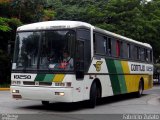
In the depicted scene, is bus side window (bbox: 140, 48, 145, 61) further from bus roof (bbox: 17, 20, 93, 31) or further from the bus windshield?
the bus windshield

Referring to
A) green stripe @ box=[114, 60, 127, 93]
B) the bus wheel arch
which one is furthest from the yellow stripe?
green stripe @ box=[114, 60, 127, 93]

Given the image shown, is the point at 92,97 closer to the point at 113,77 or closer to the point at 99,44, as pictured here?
the point at 99,44

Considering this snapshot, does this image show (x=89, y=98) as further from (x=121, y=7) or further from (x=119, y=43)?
(x=121, y=7)

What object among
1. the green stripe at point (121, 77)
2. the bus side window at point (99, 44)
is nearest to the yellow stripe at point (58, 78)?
A: the bus side window at point (99, 44)

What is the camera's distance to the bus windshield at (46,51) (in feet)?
46.9

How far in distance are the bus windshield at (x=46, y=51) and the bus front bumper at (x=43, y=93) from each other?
0.73m

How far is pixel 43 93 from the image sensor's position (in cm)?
1409

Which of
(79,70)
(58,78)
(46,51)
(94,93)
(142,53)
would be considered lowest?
(94,93)

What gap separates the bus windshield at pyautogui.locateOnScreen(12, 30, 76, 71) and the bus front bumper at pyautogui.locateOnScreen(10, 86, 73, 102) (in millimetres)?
729

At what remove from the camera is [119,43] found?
19391 millimetres

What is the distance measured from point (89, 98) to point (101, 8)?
1032 inches

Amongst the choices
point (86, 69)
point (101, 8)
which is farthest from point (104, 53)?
point (101, 8)

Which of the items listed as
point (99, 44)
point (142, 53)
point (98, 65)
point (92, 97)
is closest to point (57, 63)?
point (92, 97)

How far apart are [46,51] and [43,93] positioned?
1.47m
